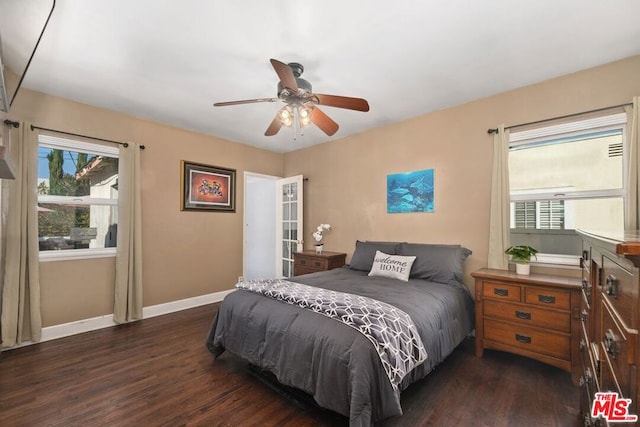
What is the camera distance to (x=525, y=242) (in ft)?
9.49

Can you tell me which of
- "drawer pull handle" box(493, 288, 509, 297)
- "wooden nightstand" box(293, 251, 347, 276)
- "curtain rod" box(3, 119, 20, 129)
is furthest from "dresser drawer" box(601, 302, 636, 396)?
"curtain rod" box(3, 119, 20, 129)

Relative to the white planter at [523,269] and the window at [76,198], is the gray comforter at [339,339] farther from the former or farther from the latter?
the window at [76,198]

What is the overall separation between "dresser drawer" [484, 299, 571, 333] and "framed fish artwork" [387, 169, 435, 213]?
1.29 m

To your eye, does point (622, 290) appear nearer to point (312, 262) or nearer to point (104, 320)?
point (312, 262)

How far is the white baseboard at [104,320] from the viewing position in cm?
297

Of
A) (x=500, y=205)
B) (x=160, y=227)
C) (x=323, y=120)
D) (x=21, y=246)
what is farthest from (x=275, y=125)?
(x=21, y=246)

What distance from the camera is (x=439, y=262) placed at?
2.94 m

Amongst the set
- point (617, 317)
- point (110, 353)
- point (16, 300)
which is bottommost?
point (110, 353)

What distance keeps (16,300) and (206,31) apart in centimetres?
310

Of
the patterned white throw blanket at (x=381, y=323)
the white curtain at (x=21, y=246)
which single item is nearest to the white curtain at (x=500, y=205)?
the patterned white throw blanket at (x=381, y=323)

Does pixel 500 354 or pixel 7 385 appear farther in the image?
pixel 500 354

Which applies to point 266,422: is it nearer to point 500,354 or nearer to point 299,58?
point 500,354

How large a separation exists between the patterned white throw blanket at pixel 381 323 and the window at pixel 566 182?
1.90 metres

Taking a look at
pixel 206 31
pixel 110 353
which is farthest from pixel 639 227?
pixel 110 353
